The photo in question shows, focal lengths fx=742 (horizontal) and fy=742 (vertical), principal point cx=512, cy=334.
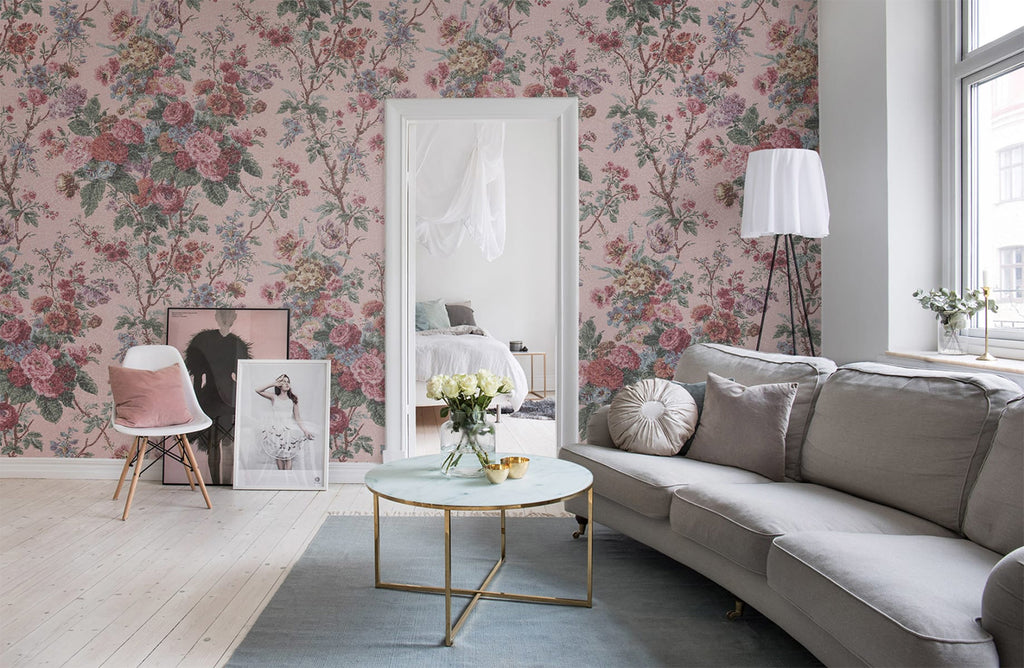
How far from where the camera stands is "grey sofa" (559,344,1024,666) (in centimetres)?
158

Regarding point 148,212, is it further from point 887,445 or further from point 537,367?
point 537,367

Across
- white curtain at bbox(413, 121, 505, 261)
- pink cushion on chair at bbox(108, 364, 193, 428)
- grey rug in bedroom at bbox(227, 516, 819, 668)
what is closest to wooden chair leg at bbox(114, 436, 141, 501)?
pink cushion on chair at bbox(108, 364, 193, 428)

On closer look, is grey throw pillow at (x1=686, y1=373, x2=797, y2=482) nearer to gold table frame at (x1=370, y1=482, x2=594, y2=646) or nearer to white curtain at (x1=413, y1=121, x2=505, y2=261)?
gold table frame at (x1=370, y1=482, x2=594, y2=646)

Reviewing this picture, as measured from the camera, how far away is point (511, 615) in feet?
8.06

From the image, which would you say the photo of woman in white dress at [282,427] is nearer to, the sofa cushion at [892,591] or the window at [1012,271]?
the sofa cushion at [892,591]

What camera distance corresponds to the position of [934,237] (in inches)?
141

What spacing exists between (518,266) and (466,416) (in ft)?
18.7

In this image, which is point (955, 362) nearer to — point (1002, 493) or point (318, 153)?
point (1002, 493)

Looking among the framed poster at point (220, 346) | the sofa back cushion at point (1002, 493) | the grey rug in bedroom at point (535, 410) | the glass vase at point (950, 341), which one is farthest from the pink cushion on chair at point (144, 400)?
the glass vase at point (950, 341)

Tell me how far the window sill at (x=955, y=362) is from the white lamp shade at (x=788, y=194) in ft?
2.33

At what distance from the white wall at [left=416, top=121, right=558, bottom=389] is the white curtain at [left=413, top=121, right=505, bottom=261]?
904 millimetres

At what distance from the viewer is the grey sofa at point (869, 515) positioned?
1577 millimetres

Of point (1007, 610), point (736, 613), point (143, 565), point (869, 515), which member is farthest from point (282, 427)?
point (1007, 610)

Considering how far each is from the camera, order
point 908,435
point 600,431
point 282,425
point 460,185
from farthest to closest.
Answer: point 460,185
point 282,425
point 600,431
point 908,435
